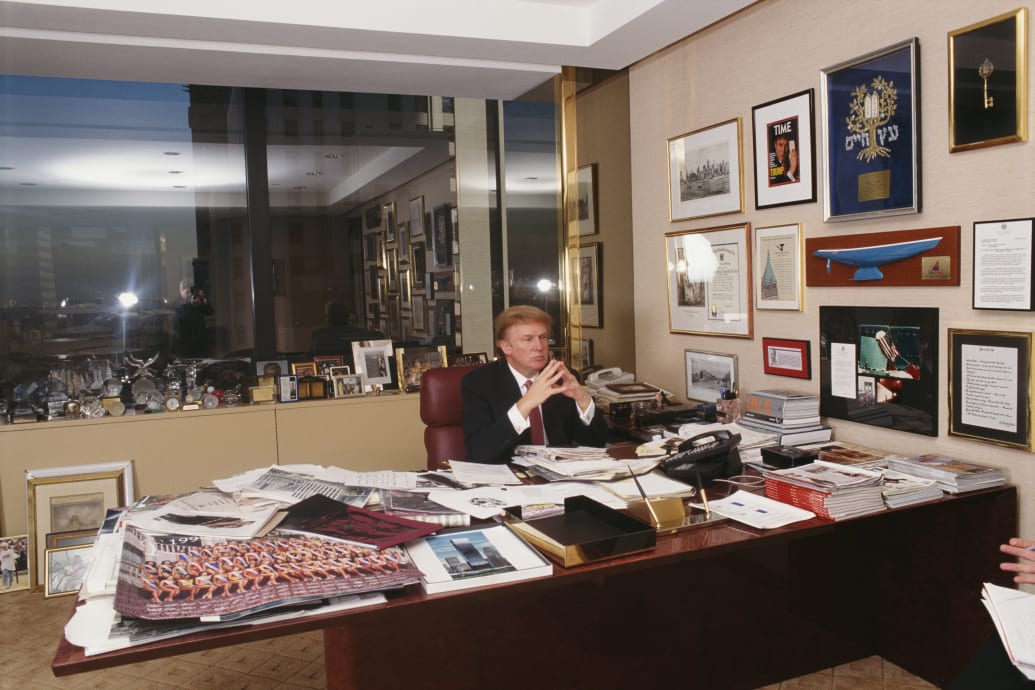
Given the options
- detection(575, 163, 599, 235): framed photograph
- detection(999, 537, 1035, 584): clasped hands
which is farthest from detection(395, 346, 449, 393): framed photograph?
detection(999, 537, 1035, 584): clasped hands

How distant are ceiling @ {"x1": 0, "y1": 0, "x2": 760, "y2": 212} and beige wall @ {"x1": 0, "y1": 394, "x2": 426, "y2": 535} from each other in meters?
1.19

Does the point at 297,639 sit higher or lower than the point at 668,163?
lower

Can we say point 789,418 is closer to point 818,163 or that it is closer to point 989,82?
point 818,163

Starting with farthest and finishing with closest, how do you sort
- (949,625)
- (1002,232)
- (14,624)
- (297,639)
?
(14,624), (297,639), (949,625), (1002,232)

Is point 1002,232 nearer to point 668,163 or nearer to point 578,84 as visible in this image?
point 668,163

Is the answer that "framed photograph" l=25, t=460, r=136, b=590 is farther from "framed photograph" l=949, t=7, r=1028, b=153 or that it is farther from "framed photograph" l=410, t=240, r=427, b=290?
"framed photograph" l=949, t=7, r=1028, b=153

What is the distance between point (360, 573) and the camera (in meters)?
1.53

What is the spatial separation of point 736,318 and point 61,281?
3.42 m

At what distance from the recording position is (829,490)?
205 cm

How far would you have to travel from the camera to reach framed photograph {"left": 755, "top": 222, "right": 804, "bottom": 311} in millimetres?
3178

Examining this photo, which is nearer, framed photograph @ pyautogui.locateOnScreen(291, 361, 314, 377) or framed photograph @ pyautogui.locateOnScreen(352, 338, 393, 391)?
framed photograph @ pyautogui.locateOnScreen(291, 361, 314, 377)

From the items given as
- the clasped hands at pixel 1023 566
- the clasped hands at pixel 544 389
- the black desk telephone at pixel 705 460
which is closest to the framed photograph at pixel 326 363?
the clasped hands at pixel 544 389

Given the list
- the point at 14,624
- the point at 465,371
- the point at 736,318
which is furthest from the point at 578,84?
the point at 14,624

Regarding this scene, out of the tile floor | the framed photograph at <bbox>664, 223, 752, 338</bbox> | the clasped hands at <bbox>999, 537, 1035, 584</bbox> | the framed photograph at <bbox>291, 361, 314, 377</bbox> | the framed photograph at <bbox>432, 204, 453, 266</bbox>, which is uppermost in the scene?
the framed photograph at <bbox>432, 204, 453, 266</bbox>
